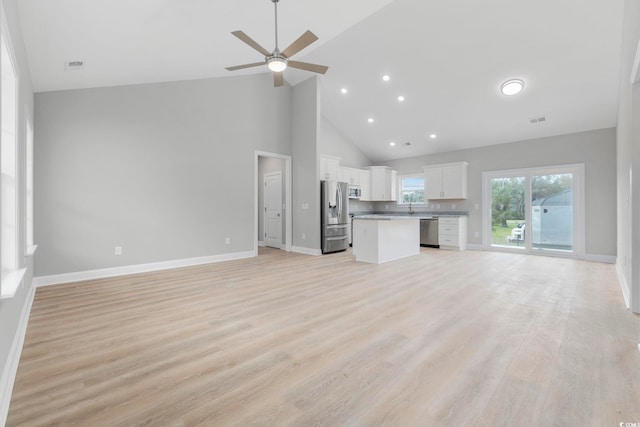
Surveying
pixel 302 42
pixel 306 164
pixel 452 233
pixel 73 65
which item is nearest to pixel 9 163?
pixel 73 65

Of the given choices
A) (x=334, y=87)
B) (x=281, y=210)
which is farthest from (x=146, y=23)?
(x=281, y=210)

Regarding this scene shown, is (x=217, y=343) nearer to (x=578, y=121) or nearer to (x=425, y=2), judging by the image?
(x=425, y=2)

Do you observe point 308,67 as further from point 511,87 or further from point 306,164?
point 511,87

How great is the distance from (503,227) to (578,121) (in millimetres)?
2532

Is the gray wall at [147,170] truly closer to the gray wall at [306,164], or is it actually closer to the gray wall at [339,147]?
the gray wall at [306,164]

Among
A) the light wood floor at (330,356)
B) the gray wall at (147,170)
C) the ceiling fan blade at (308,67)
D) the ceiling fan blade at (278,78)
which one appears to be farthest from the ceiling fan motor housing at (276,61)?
the light wood floor at (330,356)

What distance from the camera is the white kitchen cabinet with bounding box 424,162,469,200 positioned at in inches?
290

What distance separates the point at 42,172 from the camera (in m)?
3.93

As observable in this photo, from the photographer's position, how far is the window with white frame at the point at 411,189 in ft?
27.9

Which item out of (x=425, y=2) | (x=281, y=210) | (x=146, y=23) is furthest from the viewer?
(x=281, y=210)

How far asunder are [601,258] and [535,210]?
1.41 m

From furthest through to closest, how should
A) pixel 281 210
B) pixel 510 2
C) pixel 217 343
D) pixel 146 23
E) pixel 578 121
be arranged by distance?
1. pixel 281 210
2. pixel 578 121
3. pixel 510 2
4. pixel 146 23
5. pixel 217 343

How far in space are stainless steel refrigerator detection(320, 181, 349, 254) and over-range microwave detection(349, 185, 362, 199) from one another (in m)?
1.14

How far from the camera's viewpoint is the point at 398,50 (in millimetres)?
5137
